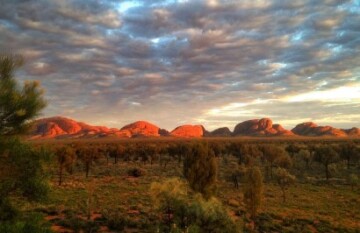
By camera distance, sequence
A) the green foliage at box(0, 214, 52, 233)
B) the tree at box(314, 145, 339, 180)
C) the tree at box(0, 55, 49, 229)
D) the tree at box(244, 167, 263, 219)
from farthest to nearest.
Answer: the tree at box(314, 145, 339, 180)
the tree at box(244, 167, 263, 219)
the tree at box(0, 55, 49, 229)
the green foliage at box(0, 214, 52, 233)

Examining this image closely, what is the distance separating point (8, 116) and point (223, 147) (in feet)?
284

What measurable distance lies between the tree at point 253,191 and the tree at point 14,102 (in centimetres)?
2366

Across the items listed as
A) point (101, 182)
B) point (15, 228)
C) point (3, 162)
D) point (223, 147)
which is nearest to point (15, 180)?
point (3, 162)

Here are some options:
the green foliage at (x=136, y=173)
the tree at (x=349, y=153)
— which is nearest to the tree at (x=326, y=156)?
the tree at (x=349, y=153)

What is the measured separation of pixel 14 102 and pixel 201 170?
77.8ft

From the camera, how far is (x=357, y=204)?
4438 cm

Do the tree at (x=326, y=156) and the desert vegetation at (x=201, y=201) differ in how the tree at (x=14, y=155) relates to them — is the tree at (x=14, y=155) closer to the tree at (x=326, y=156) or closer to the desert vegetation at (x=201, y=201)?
the desert vegetation at (x=201, y=201)

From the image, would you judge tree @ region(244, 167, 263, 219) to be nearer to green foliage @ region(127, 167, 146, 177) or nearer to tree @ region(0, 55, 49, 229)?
tree @ region(0, 55, 49, 229)

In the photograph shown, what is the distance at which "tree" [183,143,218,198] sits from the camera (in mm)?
36188

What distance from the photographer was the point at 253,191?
34.1 metres

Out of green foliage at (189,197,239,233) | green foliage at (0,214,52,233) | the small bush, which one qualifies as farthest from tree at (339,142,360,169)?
green foliage at (0,214,52,233)

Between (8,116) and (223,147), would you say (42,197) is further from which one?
(223,147)

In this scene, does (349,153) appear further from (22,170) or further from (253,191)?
(22,170)

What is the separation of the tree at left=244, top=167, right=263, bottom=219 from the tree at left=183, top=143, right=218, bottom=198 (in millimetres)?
4127
